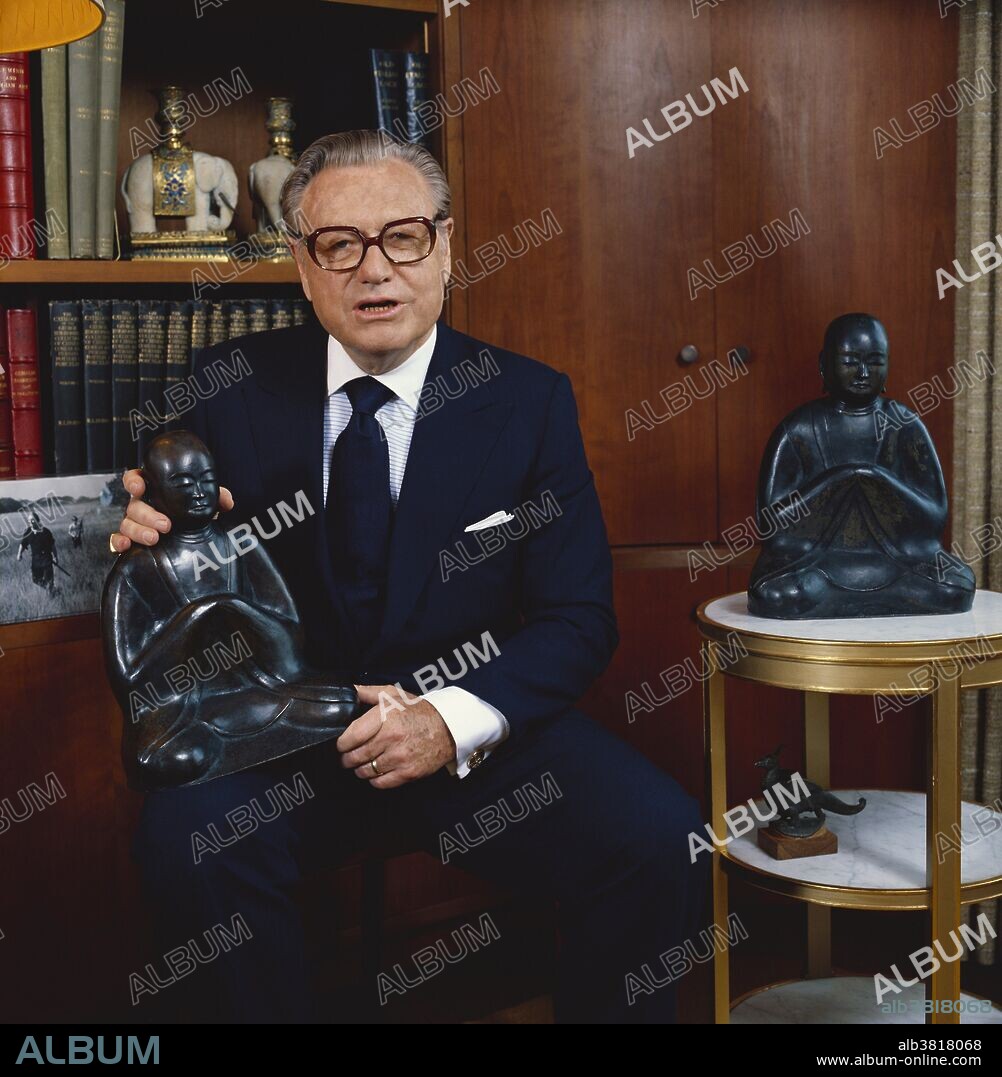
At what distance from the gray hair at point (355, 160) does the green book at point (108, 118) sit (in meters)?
0.38

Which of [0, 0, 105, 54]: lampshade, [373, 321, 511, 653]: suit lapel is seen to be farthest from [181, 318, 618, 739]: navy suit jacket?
[0, 0, 105, 54]: lampshade

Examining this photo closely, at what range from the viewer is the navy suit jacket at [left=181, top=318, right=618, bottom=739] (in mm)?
1631

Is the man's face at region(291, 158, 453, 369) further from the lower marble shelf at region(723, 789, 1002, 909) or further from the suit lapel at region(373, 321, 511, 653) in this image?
the lower marble shelf at region(723, 789, 1002, 909)

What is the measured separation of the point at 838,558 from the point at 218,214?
1.20 m

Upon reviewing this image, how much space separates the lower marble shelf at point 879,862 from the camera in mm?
1654

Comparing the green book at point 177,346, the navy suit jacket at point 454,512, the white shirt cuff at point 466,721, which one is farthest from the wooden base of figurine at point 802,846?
the green book at point 177,346

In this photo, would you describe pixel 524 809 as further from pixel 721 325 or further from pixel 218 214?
pixel 218 214

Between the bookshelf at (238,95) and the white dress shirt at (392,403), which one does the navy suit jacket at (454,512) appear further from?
the bookshelf at (238,95)

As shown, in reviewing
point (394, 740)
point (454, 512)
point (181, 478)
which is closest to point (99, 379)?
point (181, 478)

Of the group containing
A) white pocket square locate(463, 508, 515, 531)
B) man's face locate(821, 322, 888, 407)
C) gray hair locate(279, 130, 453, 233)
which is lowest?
white pocket square locate(463, 508, 515, 531)

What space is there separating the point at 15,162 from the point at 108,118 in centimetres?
16

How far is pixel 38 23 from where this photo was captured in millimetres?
1396

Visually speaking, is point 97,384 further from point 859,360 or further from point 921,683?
point 921,683

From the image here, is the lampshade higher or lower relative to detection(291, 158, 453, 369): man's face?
higher
